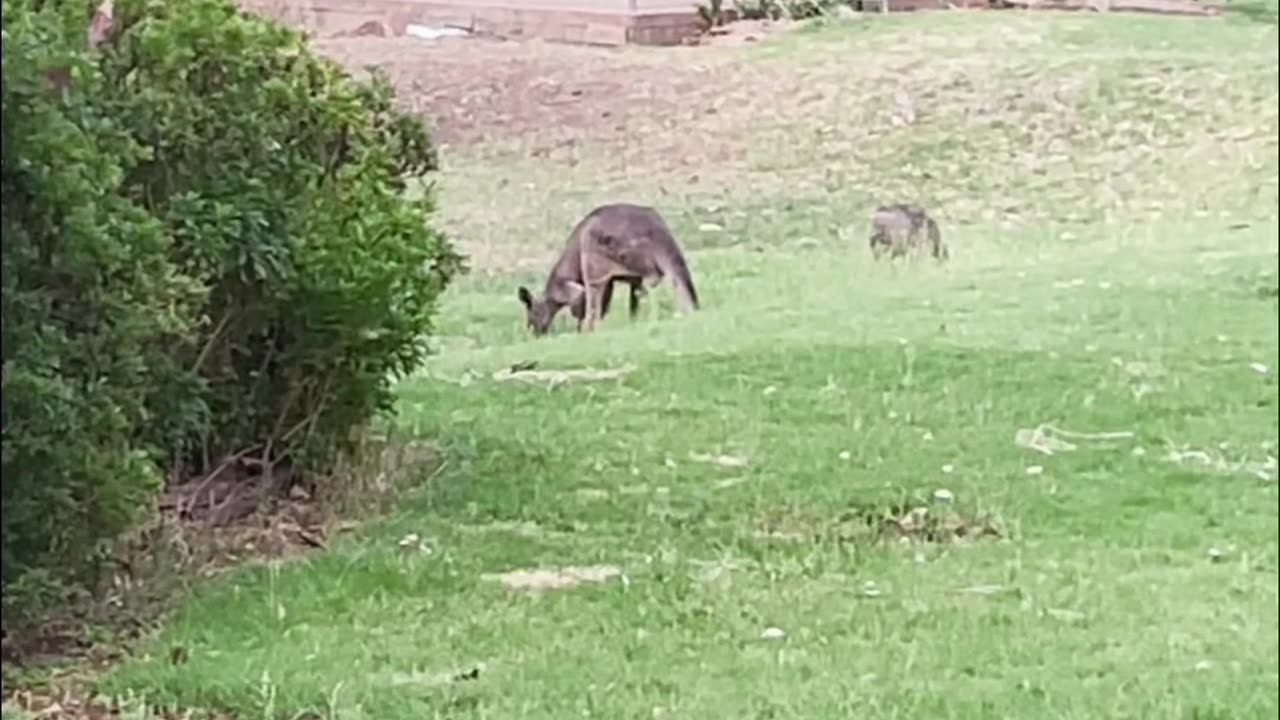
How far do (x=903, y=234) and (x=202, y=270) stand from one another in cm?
603

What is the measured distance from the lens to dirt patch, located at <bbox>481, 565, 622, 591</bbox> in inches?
193

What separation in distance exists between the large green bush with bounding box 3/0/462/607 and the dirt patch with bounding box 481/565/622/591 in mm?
682

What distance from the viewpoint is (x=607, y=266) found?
9.96 meters

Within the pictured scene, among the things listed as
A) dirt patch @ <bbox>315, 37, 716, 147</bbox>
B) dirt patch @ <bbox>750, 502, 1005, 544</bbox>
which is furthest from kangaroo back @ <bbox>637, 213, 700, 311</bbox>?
dirt patch @ <bbox>315, 37, 716, 147</bbox>

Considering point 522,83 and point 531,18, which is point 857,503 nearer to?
point 522,83

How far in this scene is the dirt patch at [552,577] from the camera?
490 centimetres

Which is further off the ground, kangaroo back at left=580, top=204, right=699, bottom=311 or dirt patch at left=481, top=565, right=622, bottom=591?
dirt patch at left=481, top=565, right=622, bottom=591

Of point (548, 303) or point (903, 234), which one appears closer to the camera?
point (548, 303)

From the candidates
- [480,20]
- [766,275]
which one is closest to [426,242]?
[766,275]

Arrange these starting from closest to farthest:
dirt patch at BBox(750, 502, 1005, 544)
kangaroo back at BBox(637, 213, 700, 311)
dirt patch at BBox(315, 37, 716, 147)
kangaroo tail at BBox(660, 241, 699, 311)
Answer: dirt patch at BBox(750, 502, 1005, 544), kangaroo tail at BBox(660, 241, 699, 311), kangaroo back at BBox(637, 213, 700, 311), dirt patch at BBox(315, 37, 716, 147)

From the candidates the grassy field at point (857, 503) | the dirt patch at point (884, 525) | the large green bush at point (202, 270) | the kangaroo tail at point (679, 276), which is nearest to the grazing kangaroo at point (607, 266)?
the kangaroo tail at point (679, 276)

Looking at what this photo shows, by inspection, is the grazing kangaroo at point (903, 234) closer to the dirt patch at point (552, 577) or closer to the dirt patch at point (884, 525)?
the dirt patch at point (884, 525)

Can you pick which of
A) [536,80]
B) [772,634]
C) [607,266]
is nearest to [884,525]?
[772,634]

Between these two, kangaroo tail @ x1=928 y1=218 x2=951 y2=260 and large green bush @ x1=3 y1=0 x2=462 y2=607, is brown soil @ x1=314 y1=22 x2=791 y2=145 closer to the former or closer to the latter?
kangaroo tail @ x1=928 y1=218 x2=951 y2=260
